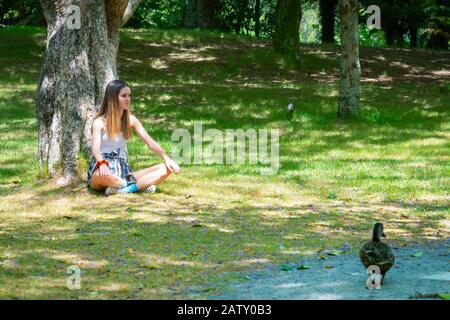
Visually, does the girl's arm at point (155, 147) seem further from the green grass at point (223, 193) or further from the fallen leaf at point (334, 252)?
the fallen leaf at point (334, 252)

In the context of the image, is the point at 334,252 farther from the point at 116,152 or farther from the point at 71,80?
the point at 71,80

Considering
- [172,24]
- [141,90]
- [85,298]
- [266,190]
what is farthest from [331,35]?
[85,298]

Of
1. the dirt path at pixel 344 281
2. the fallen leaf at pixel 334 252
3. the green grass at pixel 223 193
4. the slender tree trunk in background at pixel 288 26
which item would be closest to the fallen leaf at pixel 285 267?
the dirt path at pixel 344 281

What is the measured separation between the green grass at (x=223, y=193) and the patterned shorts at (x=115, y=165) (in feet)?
1.22

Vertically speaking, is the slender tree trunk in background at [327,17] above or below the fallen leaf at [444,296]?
above

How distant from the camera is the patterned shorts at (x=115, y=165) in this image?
1088 cm

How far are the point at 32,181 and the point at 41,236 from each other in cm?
306

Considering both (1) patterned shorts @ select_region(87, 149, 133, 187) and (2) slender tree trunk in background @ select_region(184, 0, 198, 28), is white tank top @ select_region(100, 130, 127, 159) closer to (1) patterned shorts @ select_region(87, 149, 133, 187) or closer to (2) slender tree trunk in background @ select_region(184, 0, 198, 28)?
(1) patterned shorts @ select_region(87, 149, 133, 187)

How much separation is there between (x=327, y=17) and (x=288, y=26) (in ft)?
40.0

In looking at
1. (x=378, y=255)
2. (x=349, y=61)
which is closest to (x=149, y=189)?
(x=378, y=255)

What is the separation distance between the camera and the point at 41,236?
29.7 ft

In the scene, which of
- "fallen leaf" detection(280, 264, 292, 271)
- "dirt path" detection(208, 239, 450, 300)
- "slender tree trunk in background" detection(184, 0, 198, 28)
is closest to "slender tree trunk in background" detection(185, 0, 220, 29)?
"slender tree trunk in background" detection(184, 0, 198, 28)

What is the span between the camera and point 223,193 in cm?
1159

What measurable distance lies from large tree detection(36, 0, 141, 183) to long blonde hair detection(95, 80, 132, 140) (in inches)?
28.2
